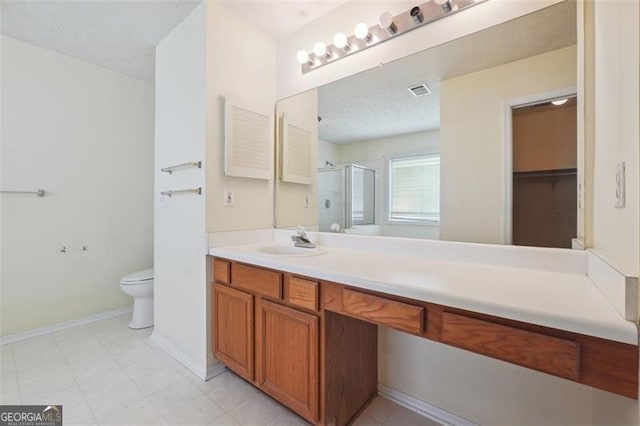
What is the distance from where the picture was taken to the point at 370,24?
5.18 feet

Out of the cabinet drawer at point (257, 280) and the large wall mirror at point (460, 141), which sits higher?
the large wall mirror at point (460, 141)

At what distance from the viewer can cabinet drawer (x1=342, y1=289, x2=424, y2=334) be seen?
92 centimetres

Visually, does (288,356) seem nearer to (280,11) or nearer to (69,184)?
(280,11)

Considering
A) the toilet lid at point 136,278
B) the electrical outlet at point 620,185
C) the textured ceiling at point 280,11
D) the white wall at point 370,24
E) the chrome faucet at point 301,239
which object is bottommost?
the toilet lid at point 136,278

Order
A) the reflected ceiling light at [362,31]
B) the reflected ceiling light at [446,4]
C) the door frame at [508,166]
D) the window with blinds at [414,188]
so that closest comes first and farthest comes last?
the door frame at [508,166], the reflected ceiling light at [446,4], the window with blinds at [414,188], the reflected ceiling light at [362,31]

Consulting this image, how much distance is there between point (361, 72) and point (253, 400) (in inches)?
75.4

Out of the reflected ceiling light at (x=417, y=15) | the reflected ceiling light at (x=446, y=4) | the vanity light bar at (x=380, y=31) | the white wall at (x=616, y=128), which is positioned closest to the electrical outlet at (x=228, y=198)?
the vanity light bar at (x=380, y=31)

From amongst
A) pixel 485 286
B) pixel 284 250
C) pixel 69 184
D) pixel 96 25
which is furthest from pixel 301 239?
pixel 69 184

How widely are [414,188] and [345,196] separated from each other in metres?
0.46

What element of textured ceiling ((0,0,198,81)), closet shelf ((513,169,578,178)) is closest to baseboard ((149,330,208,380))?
closet shelf ((513,169,578,178))

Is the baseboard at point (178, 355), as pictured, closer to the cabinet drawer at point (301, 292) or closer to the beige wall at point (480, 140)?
the cabinet drawer at point (301, 292)

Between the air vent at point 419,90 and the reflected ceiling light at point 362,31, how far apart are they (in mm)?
389

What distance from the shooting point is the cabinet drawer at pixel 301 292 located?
1201mm

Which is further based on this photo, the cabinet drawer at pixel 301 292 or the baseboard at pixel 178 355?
the baseboard at pixel 178 355
